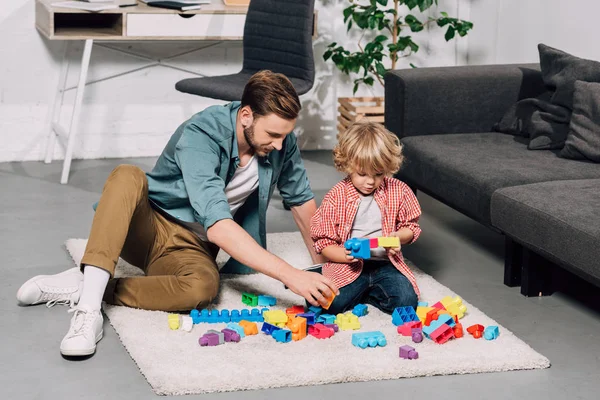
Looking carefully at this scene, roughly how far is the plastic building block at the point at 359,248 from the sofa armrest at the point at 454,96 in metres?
1.19

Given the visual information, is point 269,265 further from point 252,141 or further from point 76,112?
point 76,112

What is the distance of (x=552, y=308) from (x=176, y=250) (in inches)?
45.8

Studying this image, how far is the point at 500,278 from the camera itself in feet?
10.7

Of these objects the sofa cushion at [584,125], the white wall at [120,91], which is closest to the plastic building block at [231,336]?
the sofa cushion at [584,125]

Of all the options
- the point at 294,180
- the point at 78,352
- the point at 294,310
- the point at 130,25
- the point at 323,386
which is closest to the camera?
the point at 323,386

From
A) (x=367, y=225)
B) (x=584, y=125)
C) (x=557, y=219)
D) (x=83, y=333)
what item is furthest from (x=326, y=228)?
(x=584, y=125)

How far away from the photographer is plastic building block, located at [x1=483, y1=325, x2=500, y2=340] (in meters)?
2.65

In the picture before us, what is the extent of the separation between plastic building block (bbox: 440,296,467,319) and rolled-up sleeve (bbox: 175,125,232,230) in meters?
0.71

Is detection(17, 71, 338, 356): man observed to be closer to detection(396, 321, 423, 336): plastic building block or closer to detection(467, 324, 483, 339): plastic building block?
detection(396, 321, 423, 336): plastic building block

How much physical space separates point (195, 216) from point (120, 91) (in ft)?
7.49

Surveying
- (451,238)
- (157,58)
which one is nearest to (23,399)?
(451,238)

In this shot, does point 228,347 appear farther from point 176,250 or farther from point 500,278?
point 500,278

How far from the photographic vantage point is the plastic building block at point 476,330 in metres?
2.67

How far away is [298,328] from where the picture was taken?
104 inches
